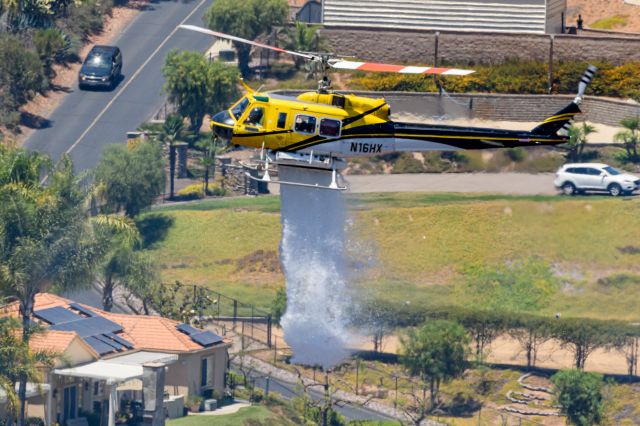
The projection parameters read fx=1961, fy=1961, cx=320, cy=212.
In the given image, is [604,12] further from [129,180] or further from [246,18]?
[129,180]

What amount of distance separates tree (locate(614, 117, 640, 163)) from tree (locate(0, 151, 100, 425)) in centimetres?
2730

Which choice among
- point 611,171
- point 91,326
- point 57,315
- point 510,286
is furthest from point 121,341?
point 611,171

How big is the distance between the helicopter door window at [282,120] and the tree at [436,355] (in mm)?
22037

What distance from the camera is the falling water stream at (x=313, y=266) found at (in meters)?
63.7

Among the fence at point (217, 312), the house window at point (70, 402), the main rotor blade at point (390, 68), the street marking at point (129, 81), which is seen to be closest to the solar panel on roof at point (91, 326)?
the house window at point (70, 402)

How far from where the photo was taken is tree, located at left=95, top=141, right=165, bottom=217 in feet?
296

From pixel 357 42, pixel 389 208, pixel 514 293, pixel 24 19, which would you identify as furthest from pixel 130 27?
pixel 514 293

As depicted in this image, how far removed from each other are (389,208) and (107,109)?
745 inches

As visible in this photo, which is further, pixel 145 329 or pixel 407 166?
pixel 407 166

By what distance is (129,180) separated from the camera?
90000 millimetres

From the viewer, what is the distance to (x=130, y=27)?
110312 millimetres

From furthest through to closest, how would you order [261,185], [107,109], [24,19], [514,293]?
[24,19]
[107,109]
[261,185]
[514,293]

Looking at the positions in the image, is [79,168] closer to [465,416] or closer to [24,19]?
[24,19]

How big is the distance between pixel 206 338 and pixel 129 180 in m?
13.7
